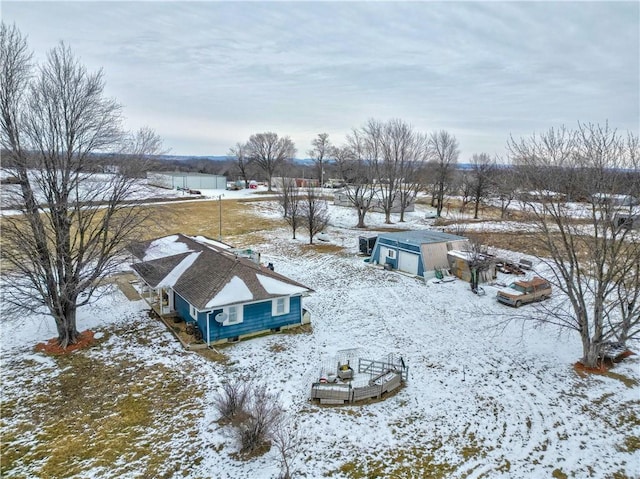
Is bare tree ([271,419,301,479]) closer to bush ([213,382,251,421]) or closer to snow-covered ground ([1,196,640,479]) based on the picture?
snow-covered ground ([1,196,640,479])

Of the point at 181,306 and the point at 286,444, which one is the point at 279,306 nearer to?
the point at 181,306

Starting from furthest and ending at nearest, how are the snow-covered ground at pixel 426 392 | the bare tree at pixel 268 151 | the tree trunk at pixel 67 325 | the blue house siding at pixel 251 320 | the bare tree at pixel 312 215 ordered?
the bare tree at pixel 268 151 → the bare tree at pixel 312 215 → the blue house siding at pixel 251 320 → the tree trunk at pixel 67 325 → the snow-covered ground at pixel 426 392

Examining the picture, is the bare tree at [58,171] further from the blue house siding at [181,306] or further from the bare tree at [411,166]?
the bare tree at [411,166]

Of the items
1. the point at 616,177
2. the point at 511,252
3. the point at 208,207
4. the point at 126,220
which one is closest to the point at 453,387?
the point at 616,177

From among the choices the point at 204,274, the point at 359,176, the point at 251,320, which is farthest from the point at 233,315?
the point at 359,176

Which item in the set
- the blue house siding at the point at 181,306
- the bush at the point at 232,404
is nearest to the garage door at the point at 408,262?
the blue house siding at the point at 181,306

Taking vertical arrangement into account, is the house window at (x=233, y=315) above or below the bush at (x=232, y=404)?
above

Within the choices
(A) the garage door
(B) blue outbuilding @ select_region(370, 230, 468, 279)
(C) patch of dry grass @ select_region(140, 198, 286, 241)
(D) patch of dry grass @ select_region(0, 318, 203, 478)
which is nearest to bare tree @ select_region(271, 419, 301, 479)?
(D) patch of dry grass @ select_region(0, 318, 203, 478)
